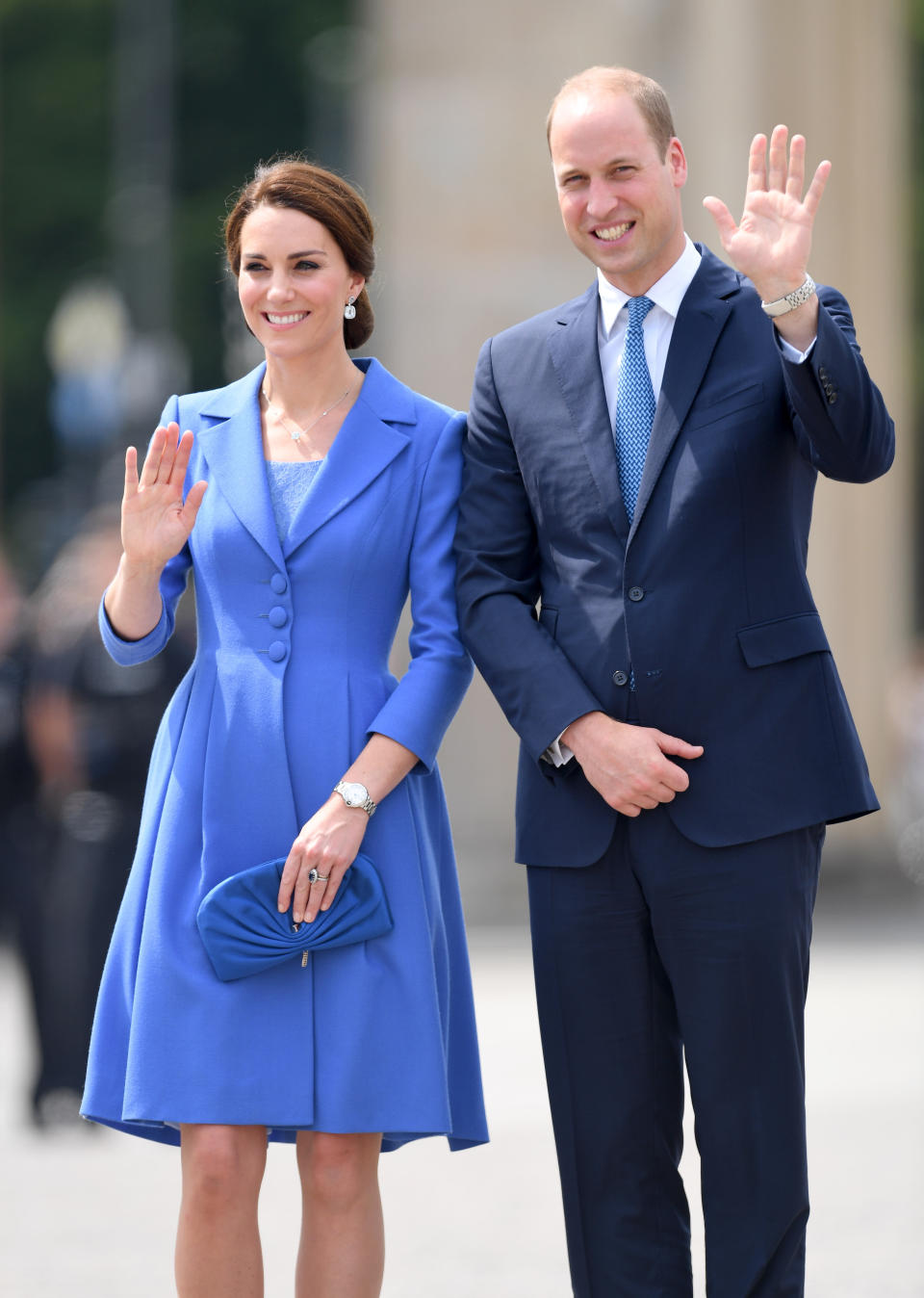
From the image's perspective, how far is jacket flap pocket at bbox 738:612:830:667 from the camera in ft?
14.5

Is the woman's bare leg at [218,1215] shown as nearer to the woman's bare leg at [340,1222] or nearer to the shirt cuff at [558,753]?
the woman's bare leg at [340,1222]

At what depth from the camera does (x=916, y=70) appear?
2967 cm

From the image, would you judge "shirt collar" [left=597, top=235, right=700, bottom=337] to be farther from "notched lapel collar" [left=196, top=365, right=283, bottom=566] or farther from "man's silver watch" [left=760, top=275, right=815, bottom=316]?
"notched lapel collar" [left=196, top=365, right=283, bottom=566]

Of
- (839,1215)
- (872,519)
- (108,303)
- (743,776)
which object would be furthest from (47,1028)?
(108,303)

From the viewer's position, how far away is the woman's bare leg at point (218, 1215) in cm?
449

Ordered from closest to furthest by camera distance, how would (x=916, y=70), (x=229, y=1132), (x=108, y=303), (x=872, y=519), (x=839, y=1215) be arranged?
(x=229, y=1132) < (x=839, y=1215) < (x=872, y=519) < (x=108, y=303) < (x=916, y=70)

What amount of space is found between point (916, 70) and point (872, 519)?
15.4 metres

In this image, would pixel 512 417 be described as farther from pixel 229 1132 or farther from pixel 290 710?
pixel 229 1132

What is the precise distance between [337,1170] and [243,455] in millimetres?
1455

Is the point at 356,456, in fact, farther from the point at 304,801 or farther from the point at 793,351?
the point at 793,351

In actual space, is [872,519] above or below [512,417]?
above

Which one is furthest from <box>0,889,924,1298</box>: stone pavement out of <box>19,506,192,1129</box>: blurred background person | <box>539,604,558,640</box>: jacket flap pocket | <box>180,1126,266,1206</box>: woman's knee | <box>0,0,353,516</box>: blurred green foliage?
<box>0,0,353,516</box>: blurred green foliage

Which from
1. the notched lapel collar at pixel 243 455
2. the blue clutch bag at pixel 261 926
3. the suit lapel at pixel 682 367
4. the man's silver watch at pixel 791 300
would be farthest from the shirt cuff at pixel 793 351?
the blue clutch bag at pixel 261 926

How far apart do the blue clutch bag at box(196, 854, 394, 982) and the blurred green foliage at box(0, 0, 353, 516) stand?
26987mm
